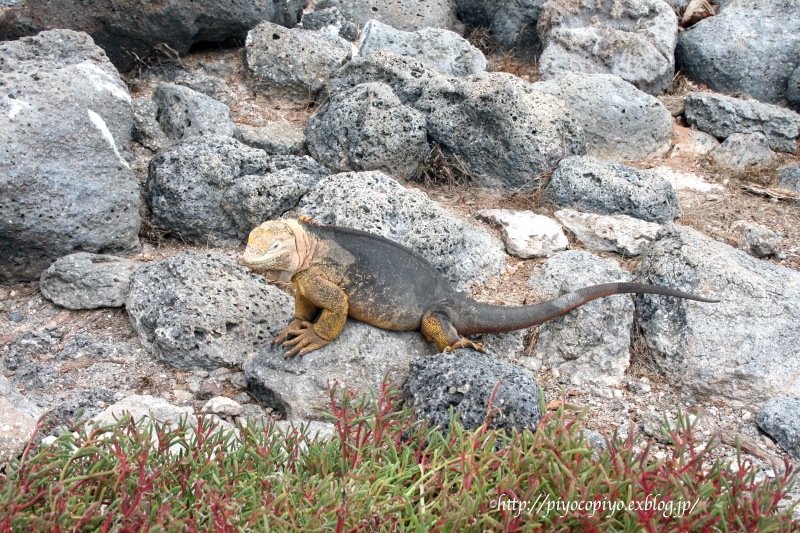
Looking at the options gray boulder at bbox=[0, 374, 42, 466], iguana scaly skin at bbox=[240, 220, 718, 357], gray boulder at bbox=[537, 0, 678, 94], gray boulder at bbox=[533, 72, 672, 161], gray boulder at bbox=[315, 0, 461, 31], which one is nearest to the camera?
gray boulder at bbox=[0, 374, 42, 466]

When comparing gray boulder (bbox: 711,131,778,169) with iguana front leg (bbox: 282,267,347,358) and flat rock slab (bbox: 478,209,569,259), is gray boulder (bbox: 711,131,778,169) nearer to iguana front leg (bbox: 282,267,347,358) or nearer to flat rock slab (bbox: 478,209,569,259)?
flat rock slab (bbox: 478,209,569,259)

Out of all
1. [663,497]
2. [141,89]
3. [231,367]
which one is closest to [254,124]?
[141,89]

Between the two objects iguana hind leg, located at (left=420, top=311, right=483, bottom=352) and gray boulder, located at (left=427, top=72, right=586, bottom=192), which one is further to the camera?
gray boulder, located at (left=427, top=72, right=586, bottom=192)

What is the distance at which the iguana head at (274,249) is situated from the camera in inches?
122

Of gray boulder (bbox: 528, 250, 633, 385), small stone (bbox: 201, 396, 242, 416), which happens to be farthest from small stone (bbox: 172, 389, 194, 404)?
gray boulder (bbox: 528, 250, 633, 385)

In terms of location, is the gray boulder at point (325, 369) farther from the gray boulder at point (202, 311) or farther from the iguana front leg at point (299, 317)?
the gray boulder at point (202, 311)

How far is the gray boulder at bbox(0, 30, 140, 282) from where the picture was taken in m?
3.95

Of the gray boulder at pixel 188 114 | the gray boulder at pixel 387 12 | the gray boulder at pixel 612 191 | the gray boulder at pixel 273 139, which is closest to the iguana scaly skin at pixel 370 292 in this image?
the gray boulder at pixel 612 191

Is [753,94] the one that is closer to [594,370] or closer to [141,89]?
[594,370]

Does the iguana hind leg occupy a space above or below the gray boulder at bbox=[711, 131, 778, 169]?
below

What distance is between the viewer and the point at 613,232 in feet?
14.9

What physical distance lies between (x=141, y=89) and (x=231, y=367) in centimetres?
295

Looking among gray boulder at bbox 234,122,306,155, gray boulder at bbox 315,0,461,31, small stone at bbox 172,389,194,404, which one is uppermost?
gray boulder at bbox 315,0,461,31

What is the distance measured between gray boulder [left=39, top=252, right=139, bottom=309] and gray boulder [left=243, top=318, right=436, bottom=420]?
905 millimetres
